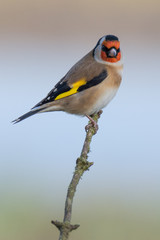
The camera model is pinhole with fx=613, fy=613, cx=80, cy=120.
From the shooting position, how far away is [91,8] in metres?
13.2

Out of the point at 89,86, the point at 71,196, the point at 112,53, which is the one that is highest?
the point at 112,53

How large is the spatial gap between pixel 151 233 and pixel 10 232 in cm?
158

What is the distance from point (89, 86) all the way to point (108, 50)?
1.36 feet

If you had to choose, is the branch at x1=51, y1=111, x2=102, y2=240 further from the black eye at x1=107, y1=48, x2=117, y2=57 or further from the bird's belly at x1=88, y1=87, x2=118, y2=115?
the black eye at x1=107, y1=48, x2=117, y2=57

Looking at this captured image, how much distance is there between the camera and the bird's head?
5723mm

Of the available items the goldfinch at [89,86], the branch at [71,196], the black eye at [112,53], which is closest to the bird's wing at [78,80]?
the goldfinch at [89,86]

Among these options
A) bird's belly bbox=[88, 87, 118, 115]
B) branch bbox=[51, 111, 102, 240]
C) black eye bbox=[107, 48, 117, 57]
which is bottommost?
branch bbox=[51, 111, 102, 240]

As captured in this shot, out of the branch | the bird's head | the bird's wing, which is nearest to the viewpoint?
the branch

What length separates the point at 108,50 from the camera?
580 cm

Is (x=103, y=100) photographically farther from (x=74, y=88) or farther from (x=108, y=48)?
(x=108, y=48)

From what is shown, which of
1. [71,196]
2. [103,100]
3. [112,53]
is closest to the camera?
[71,196]

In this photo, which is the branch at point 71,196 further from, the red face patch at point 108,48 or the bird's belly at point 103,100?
the red face patch at point 108,48

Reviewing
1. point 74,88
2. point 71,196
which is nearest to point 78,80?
point 74,88

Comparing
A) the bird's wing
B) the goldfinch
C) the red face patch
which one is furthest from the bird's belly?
the red face patch
